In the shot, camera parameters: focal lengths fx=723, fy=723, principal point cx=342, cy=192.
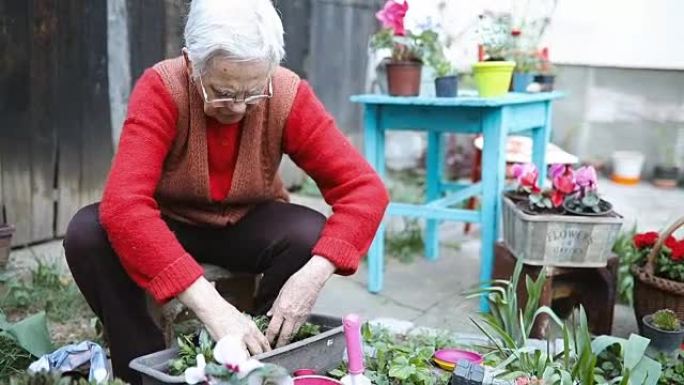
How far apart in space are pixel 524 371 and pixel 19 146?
2.34 metres

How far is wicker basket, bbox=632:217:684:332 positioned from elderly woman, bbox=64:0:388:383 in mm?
1100

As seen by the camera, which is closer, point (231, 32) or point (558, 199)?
point (231, 32)

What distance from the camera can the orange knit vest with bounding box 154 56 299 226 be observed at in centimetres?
179

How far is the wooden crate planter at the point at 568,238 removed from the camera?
2.42m

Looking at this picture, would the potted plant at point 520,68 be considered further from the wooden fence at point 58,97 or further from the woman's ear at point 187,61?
the woman's ear at point 187,61

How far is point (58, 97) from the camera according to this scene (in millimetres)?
3211

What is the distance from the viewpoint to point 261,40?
1.60 meters

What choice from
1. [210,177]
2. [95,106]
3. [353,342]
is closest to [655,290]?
[353,342]

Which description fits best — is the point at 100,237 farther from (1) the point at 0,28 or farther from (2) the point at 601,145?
(2) the point at 601,145

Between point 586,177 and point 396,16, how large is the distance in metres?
0.98

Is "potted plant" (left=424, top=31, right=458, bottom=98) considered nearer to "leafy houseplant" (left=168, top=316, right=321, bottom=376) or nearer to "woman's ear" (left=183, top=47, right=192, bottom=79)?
"woman's ear" (left=183, top=47, right=192, bottom=79)

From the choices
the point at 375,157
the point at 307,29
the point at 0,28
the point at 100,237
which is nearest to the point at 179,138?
the point at 100,237

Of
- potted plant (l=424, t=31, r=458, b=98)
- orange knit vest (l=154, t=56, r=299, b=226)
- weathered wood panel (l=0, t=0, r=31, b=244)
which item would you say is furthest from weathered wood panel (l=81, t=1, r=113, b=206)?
orange knit vest (l=154, t=56, r=299, b=226)

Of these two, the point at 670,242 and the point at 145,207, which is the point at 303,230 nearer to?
the point at 145,207
